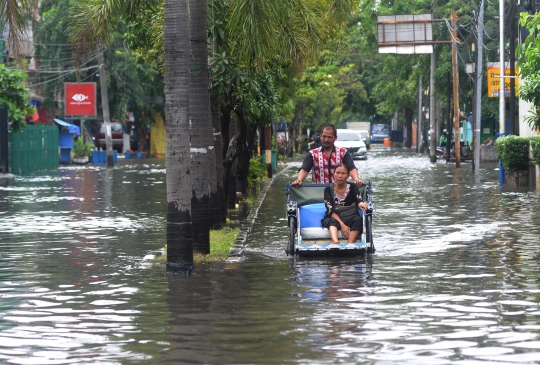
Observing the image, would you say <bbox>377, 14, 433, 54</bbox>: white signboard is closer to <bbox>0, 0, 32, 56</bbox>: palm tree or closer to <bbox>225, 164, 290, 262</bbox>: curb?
<bbox>225, 164, 290, 262</bbox>: curb

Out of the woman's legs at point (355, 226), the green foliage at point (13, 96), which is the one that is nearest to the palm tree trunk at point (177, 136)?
the woman's legs at point (355, 226)

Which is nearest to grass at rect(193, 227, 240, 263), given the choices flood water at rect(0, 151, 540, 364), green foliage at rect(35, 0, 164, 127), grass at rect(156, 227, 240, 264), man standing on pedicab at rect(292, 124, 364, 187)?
grass at rect(156, 227, 240, 264)

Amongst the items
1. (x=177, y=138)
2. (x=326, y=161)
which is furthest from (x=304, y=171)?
(x=177, y=138)

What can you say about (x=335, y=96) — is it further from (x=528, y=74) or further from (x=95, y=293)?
(x=95, y=293)

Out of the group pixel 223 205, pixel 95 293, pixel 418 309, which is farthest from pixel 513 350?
pixel 223 205

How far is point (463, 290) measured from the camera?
11312 millimetres

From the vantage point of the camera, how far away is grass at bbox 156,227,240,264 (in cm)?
1429

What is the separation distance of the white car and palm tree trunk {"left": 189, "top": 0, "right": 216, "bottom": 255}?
42918 millimetres

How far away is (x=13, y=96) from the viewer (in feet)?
146

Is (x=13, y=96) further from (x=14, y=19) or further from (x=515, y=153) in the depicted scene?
(x=14, y=19)

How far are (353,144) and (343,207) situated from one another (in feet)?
147

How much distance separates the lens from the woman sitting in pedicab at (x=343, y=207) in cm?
1437

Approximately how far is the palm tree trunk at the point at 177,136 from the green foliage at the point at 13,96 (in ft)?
103

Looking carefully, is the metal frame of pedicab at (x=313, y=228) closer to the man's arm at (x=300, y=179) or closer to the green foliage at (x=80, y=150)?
the man's arm at (x=300, y=179)
